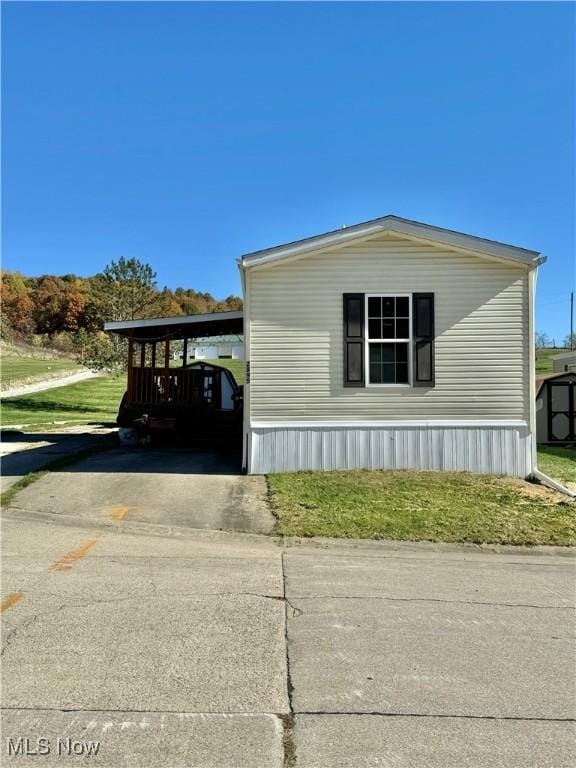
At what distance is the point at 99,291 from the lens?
1161 inches

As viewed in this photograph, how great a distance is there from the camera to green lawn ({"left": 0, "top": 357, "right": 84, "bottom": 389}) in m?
38.0

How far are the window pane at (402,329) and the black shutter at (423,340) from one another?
137 millimetres

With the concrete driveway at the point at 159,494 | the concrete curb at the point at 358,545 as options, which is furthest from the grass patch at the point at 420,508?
the concrete driveway at the point at 159,494

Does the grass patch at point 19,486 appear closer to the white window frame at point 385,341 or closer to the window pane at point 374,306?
the white window frame at point 385,341

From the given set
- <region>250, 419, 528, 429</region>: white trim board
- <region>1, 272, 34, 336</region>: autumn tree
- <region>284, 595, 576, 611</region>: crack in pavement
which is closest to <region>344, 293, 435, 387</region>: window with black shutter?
<region>250, 419, 528, 429</region>: white trim board

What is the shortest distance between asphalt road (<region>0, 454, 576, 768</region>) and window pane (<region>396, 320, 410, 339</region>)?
4939mm

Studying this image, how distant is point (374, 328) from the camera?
1074 centimetres

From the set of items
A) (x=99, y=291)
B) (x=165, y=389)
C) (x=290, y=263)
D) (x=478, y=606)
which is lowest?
(x=478, y=606)

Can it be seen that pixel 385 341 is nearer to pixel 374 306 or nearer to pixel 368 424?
pixel 374 306

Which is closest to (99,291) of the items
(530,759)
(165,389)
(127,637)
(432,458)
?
(165,389)

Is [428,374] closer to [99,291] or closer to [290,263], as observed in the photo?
[290,263]

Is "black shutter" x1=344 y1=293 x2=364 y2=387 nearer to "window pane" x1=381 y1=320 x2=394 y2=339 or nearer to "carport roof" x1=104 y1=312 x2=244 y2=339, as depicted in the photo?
"window pane" x1=381 y1=320 x2=394 y2=339

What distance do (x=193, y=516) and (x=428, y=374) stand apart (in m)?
4.99

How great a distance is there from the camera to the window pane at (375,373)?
35.1 ft
